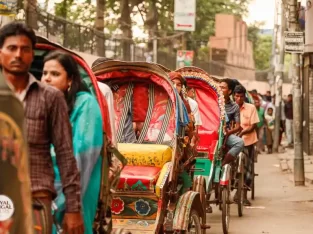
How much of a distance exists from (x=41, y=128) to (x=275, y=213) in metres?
8.67

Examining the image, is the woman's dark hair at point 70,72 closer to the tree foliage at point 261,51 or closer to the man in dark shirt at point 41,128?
the man in dark shirt at point 41,128

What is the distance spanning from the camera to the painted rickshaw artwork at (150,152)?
793 centimetres

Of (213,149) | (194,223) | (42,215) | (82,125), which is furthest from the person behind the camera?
(213,149)

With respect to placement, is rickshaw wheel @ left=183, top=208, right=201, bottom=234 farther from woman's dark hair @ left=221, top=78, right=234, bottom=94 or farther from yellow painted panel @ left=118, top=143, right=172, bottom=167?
woman's dark hair @ left=221, top=78, right=234, bottom=94

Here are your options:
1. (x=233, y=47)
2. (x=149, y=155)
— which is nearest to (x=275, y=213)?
(x=149, y=155)

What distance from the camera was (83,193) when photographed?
17.6 feet

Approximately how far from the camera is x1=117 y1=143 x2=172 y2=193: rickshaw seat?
7.94m

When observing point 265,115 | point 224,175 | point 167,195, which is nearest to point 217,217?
point 224,175

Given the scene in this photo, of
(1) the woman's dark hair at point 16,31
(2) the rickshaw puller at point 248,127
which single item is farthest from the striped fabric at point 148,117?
(1) the woman's dark hair at point 16,31

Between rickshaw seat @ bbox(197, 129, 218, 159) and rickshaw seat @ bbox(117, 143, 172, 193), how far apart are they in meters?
3.02

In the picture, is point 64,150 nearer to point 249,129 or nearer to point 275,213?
point 275,213

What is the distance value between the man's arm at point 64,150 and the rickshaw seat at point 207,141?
685 cm

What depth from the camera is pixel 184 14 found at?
29.4 meters

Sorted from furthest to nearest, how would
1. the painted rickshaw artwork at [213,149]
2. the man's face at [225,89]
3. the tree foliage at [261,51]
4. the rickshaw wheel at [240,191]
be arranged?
the tree foliage at [261,51]
the man's face at [225,89]
the rickshaw wheel at [240,191]
the painted rickshaw artwork at [213,149]
